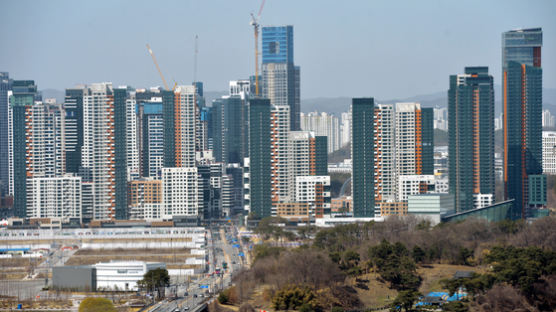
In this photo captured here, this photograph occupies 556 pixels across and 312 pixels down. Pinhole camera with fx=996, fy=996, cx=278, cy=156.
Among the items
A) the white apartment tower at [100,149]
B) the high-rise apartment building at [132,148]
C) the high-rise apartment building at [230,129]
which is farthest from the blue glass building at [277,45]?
the white apartment tower at [100,149]

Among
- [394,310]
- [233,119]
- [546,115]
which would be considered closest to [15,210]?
[233,119]

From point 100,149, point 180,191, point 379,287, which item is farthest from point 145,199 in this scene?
point 379,287

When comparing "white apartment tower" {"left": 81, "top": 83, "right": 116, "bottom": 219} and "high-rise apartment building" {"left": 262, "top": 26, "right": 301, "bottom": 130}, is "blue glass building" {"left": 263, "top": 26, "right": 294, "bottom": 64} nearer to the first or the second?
"high-rise apartment building" {"left": 262, "top": 26, "right": 301, "bottom": 130}

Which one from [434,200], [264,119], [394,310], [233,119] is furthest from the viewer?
[233,119]

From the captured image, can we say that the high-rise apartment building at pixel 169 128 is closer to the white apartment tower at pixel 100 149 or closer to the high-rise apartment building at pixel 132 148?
the high-rise apartment building at pixel 132 148

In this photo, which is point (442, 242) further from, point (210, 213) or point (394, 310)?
point (210, 213)

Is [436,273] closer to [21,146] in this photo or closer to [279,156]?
[279,156]

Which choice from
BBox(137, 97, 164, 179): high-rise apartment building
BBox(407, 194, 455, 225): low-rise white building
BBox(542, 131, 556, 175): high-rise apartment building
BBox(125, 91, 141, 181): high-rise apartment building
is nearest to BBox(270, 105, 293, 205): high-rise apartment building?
BBox(407, 194, 455, 225): low-rise white building
